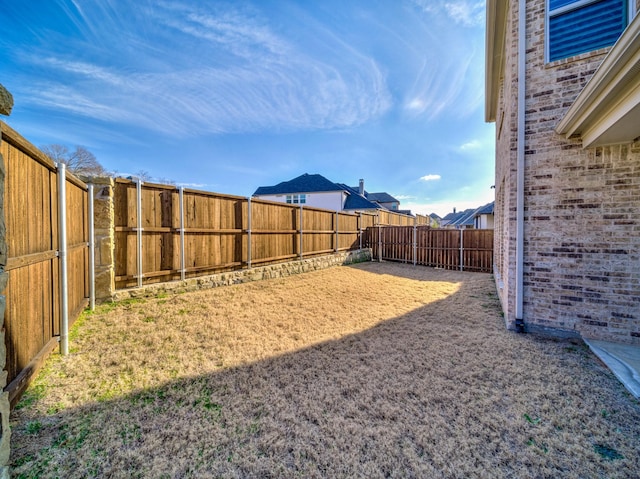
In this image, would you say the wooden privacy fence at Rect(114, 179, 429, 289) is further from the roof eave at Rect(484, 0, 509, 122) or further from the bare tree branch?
the bare tree branch

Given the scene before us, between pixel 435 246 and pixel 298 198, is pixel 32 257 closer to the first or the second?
pixel 435 246

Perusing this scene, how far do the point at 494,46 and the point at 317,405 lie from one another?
7833mm

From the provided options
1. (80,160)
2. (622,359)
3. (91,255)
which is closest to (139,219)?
(91,255)

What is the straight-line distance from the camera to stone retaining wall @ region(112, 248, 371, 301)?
493 cm

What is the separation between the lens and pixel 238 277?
660 cm

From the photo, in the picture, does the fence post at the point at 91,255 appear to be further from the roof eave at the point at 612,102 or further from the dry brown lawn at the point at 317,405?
the roof eave at the point at 612,102

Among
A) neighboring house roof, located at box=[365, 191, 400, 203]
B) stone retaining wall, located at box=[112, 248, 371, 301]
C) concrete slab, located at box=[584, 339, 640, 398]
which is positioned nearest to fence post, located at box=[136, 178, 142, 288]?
stone retaining wall, located at box=[112, 248, 371, 301]

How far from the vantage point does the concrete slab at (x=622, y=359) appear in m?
2.51

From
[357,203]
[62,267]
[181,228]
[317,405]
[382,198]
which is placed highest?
[382,198]

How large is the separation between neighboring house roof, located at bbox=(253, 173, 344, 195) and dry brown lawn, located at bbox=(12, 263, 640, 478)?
23.4m

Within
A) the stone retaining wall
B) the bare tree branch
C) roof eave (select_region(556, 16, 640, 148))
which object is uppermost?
the bare tree branch

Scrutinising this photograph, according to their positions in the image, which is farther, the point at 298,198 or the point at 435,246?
the point at 298,198

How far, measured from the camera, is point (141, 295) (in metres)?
4.90

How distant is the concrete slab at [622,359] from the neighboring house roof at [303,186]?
2378cm
